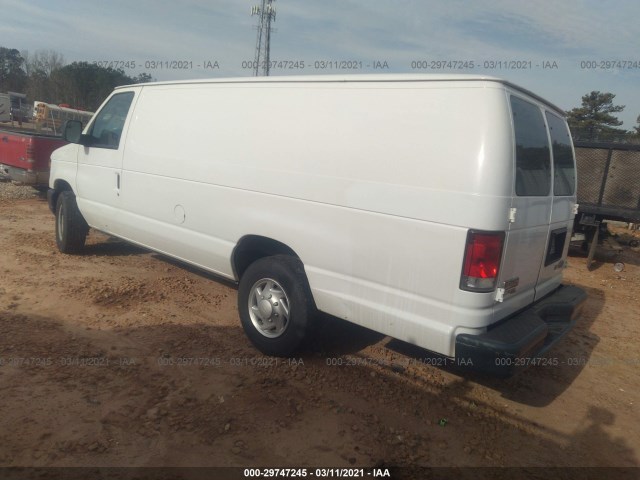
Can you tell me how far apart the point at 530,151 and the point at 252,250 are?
2394 millimetres

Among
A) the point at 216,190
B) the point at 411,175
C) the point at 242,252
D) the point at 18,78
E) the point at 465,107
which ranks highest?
the point at 18,78

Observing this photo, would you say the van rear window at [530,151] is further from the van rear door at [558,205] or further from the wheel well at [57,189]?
the wheel well at [57,189]

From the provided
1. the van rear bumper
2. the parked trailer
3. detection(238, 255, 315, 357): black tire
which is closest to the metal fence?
the parked trailer

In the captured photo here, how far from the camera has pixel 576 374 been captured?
4461mm

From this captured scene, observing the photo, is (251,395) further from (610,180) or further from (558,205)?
(610,180)

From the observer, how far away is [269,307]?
4.03 metres

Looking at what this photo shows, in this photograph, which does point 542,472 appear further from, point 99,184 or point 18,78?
point 18,78

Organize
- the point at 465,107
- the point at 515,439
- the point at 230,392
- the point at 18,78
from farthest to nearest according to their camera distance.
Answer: the point at 18,78, the point at 230,392, the point at 515,439, the point at 465,107

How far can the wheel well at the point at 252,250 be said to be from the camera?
4039 millimetres

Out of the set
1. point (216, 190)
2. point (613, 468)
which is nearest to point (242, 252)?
point (216, 190)

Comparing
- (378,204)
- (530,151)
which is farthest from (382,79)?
(530,151)

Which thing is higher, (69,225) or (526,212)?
(526,212)

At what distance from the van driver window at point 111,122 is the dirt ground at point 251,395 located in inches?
67.0

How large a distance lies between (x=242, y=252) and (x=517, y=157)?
2413 millimetres
